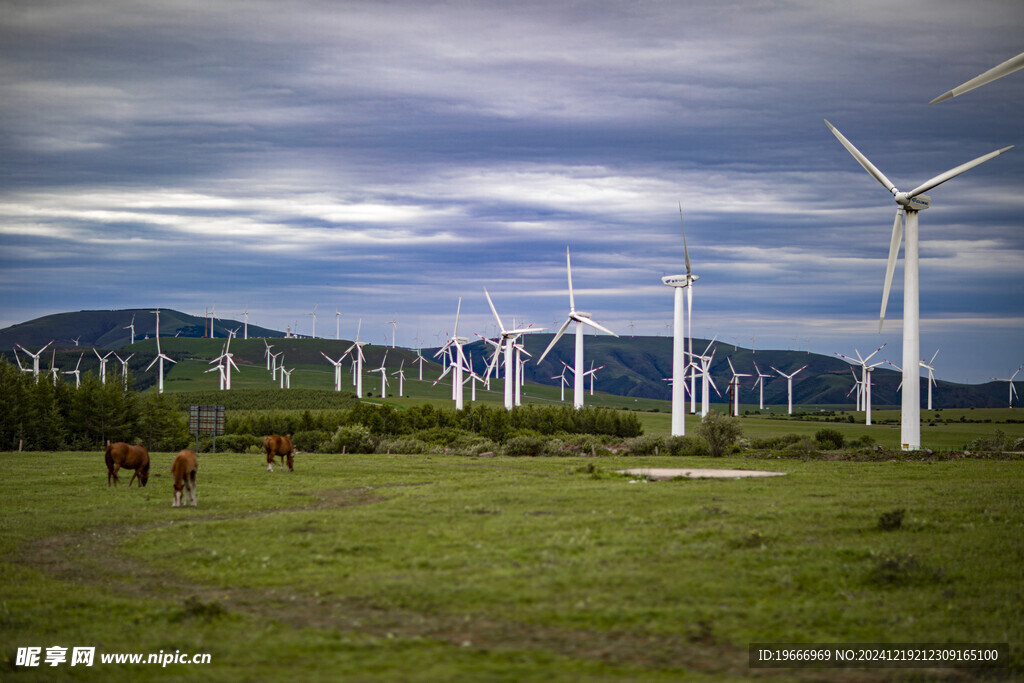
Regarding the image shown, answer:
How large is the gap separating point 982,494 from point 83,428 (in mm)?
85530

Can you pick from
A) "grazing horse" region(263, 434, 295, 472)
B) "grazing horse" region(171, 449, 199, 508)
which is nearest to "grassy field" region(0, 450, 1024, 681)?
"grazing horse" region(171, 449, 199, 508)

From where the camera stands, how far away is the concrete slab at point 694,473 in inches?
1540

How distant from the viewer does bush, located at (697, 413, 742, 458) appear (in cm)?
6212

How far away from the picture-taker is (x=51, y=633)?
1588cm

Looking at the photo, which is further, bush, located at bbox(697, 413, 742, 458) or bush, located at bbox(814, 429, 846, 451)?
bush, located at bbox(814, 429, 846, 451)

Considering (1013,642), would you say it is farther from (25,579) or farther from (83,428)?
(83,428)

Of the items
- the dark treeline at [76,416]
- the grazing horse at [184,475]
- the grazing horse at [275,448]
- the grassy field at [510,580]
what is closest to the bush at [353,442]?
the grazing horse at [275,448]

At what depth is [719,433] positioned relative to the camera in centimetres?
6291

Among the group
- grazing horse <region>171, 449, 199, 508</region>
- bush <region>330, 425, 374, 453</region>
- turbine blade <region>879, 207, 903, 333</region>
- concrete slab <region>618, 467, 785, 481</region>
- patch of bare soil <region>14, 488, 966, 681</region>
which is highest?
turbine blade <region>879, 207, 903, 333</region>

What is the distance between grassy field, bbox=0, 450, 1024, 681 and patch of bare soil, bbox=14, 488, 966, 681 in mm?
59

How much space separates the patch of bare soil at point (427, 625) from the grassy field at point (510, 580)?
59 millimetres

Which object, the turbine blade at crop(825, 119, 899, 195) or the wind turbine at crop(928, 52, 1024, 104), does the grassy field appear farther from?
the turbine blade at crop(825, 119, 899, 195)

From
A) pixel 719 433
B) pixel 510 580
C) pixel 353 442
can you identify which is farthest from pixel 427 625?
pixel 353 442

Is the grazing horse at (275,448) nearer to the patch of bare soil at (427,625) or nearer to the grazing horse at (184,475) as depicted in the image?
the grazing horse at (184,475)
